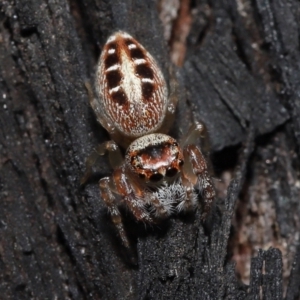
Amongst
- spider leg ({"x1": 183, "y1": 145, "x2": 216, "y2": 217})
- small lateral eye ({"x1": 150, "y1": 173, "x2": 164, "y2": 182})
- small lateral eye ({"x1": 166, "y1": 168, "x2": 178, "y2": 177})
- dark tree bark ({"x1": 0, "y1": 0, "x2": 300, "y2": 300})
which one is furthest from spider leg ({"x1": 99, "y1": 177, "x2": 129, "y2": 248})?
spider leg ({"x1": 183, "y1": 145, "x2": 216, "y2": 217})

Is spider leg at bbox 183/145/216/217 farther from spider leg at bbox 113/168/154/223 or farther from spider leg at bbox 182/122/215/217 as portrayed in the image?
spider leg at bbox 113/168/154/223

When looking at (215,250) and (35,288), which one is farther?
(35,288)

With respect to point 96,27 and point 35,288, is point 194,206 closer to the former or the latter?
point 35,288

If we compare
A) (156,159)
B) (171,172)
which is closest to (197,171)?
(171,172)

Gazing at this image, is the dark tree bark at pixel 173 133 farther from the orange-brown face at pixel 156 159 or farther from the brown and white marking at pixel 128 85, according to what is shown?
the orange-brown face at pixel 156 159

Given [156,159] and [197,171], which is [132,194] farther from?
[197,171]

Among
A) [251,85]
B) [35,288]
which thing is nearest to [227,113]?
[251,85]

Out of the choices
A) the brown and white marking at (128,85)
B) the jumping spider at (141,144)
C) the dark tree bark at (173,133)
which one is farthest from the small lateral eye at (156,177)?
the brown and white marking at (128,85)
